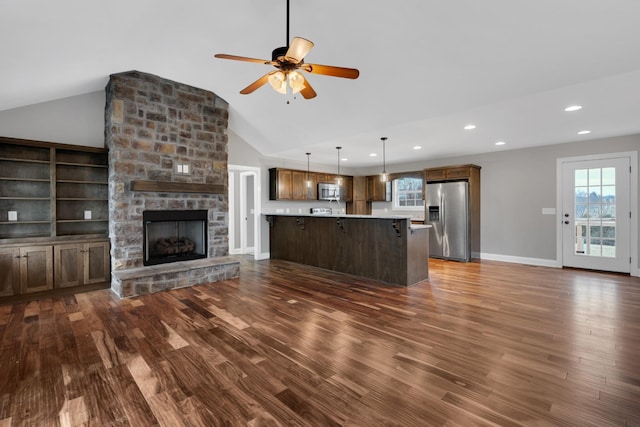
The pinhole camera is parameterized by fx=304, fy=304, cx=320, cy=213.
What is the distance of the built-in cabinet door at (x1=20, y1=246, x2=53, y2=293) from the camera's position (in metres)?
3.86

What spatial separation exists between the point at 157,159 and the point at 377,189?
5.77 meters

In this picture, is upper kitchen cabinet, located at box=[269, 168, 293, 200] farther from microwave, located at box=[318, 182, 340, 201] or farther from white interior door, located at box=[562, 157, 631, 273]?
white interior door, located at box=[562, 157, 631, 273]

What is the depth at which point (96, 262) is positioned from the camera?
14.4ft

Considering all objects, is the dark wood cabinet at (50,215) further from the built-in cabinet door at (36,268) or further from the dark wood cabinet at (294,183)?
the dark wood cabinet at (294,183)

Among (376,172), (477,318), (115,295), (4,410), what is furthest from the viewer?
(376,172)

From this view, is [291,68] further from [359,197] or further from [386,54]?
[359,197]

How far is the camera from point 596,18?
2.47 meters

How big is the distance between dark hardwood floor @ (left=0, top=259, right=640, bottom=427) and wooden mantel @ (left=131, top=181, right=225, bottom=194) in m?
1.56

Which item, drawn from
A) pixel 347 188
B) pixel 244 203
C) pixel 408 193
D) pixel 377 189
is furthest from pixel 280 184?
pixel 408 193

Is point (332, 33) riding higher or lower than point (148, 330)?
higher

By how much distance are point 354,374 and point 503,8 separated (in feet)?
10.4

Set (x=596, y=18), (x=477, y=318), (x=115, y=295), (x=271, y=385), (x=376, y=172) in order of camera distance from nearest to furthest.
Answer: (x=271, y=385) → (x=596, y=18) → (x=477, y=318) → (x=115, y=295) → (x=376, y=172)

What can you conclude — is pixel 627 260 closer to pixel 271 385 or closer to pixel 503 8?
pixel 503 8

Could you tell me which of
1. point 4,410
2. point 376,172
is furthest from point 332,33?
point 376,172
